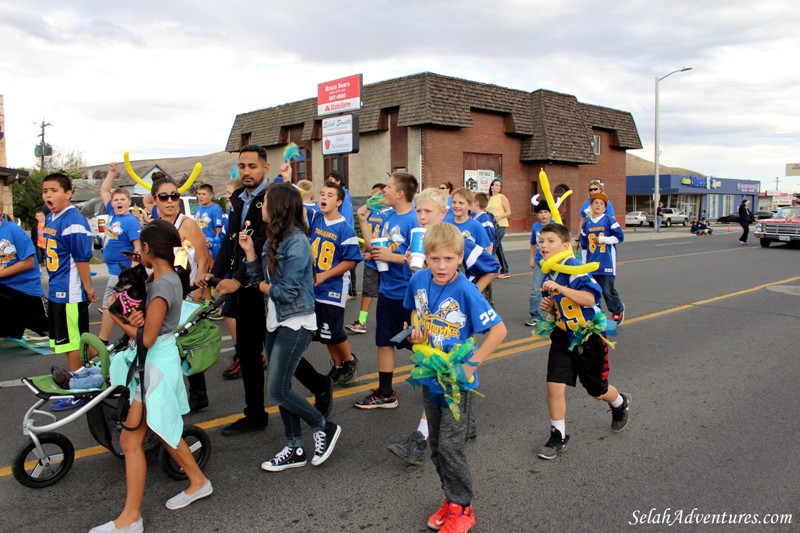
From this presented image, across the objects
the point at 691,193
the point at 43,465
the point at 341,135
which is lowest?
the point at 43,465

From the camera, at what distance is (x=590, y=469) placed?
12.7 feet

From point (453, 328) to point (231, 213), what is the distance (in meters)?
2.21

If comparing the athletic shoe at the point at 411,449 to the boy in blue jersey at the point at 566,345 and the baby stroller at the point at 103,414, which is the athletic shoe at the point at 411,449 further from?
the baby stroller at the point at 103,414

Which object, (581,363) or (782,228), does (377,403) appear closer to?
(581,363)

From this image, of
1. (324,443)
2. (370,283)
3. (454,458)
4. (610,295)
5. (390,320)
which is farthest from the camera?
(370,283)

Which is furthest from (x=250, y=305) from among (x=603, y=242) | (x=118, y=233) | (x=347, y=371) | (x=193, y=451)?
(x=603, y=242)

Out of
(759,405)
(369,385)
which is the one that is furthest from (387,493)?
(759,405)

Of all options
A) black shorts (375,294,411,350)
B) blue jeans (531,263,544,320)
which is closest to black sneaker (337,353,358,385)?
black shorts (375,294,411,350)

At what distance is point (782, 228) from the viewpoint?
21156 millimetres

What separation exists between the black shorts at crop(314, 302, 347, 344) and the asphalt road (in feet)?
2.00

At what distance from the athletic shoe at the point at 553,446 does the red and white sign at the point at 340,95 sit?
2412 cm

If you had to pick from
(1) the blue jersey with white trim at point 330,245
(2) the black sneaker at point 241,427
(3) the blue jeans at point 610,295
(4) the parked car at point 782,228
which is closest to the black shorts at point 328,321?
(1) the blue jersey with white trim at point 330,245

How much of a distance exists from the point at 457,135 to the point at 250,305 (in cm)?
2636

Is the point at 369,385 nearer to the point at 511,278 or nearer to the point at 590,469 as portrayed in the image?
the point at 590,469
